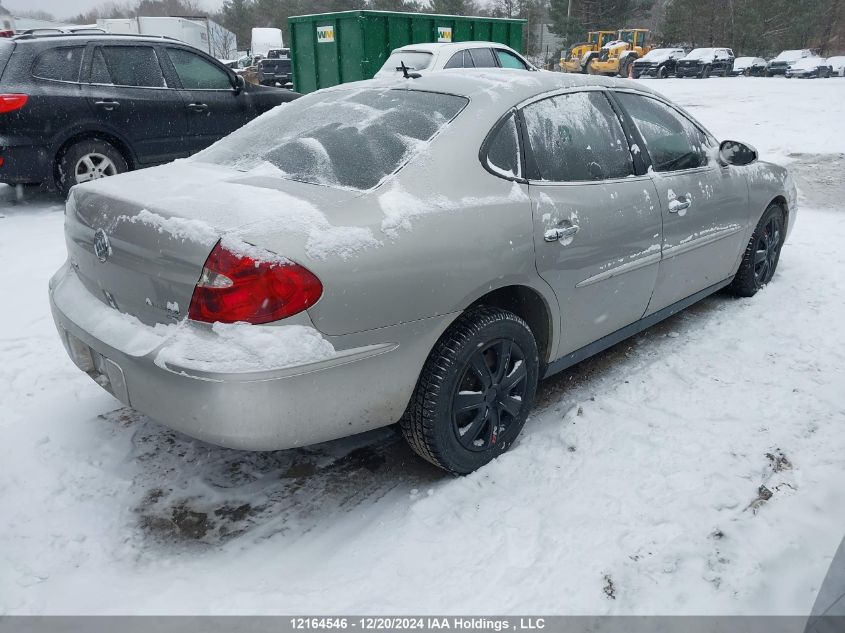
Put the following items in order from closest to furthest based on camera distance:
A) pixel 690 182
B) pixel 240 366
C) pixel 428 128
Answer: pixel 240 366 < pixel 428 128 < pixel 690 182

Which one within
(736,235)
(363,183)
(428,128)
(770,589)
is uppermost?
(428,128)

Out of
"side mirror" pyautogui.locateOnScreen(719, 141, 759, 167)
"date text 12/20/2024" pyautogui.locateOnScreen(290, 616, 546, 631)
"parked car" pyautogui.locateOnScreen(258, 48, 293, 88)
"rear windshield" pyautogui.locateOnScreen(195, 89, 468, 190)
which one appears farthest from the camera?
"parked car" pyautogui.locateOnScreen(258, 48, 293, 88)

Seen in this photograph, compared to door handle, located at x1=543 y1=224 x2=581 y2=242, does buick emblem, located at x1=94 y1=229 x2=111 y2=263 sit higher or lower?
higher

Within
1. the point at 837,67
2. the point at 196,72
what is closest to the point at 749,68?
the point at 837,67

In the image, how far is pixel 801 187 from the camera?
8.41m

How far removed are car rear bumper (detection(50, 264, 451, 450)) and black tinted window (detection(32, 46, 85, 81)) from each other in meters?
5.38

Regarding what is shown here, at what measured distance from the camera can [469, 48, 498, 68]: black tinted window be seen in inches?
417

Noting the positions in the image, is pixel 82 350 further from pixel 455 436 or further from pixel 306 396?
pixel 455 436

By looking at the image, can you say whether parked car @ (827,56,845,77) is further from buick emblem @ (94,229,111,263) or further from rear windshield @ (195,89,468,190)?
buick emblem @ (94,229,111,263)

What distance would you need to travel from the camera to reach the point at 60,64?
679 centimetres

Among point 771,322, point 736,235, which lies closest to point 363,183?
point 736,235

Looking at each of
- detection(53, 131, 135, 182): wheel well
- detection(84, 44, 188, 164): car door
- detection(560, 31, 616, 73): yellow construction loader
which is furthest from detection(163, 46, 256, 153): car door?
detection(560, 31, 616, 73): yellow construction loader

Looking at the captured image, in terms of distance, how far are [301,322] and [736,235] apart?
127 inches

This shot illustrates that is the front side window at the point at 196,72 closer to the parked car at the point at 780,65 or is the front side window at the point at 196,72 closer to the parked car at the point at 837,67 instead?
the parked car at the point at 837,67
